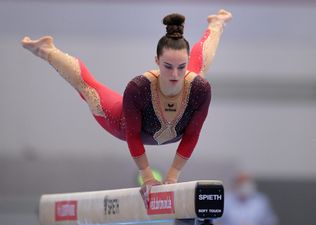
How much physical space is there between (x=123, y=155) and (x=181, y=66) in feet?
13.3

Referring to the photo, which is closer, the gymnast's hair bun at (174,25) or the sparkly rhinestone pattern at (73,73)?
the gymnast's hair bun at (174,25)

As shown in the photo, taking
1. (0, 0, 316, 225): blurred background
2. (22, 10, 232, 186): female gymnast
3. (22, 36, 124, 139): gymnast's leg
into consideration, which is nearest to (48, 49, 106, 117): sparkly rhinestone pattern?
(22, 36, 124, 139): gymnast's leg

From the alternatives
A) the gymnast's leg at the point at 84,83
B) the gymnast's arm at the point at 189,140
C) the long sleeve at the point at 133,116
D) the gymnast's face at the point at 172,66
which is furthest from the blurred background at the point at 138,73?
the gymnast's face at the point at 172,66

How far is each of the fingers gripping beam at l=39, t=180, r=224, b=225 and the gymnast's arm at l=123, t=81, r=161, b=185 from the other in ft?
0.42

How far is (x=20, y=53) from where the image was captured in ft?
26.7

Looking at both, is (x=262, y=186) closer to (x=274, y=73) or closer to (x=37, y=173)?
(x=274, y=73)

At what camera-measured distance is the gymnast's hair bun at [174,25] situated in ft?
13.0

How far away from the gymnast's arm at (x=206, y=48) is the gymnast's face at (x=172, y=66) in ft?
2.32

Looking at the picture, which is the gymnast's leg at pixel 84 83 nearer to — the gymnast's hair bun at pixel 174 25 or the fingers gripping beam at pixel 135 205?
the fingers gripping beam at pixel 135 205

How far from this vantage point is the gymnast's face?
3922 mm

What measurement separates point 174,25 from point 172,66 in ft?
0.83

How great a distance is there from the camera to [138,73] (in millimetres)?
8102

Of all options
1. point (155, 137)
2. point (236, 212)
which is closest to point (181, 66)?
point (155, 137)

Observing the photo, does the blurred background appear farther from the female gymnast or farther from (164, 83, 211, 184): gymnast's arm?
(164, 83, 211, 184): gymnast's arm
